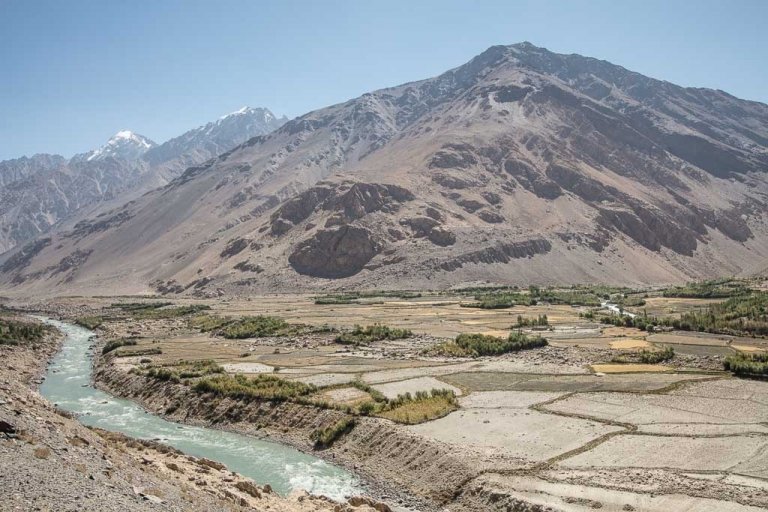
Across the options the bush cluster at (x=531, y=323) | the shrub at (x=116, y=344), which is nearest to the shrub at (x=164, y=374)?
the shrub at (x=116, y=344)

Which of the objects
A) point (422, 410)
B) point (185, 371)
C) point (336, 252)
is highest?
point (336, 252)

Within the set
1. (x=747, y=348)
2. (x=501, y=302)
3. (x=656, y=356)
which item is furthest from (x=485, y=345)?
(x=501, y=302)

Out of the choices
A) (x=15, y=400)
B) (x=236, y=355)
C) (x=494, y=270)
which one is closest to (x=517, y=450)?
(x=15, y=400)

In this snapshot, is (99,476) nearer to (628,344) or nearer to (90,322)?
(628,344)

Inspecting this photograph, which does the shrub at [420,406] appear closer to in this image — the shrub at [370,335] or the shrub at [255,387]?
the shrub at [255,387]

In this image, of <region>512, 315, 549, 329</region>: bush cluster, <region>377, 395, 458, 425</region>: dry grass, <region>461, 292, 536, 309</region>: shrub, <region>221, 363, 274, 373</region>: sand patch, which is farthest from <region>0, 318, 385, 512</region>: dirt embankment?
<region>461, 292, 536, 309</region>: shrub

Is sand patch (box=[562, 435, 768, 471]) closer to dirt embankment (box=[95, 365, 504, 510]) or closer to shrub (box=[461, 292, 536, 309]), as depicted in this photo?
dirt embankment (box=[95, 365, 504, 510])
